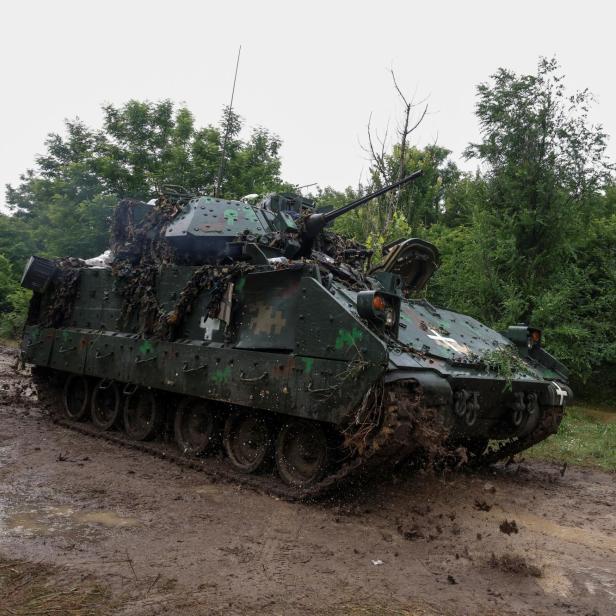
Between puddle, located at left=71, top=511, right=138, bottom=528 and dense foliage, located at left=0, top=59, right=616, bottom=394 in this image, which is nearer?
puddle, located at left=71, top=511, right=138, bottom=528

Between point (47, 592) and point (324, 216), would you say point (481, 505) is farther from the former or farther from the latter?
point (47, 592)

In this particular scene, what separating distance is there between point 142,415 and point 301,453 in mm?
3056

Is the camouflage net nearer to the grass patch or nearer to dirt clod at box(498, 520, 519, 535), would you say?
the grass patch

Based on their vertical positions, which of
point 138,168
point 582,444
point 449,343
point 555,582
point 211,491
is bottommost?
point 211,491

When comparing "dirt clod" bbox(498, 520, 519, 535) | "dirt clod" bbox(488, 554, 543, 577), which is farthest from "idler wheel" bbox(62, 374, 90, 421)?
"dirt clod" bbox(488, 554, 543, 577)

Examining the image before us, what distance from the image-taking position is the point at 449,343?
6988 millimetres

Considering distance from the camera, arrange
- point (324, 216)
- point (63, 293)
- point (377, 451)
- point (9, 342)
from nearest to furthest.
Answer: point (377, 451)
point (324, 216)
point (63, 293)
point (9, 342)

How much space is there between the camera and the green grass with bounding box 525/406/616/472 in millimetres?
9815

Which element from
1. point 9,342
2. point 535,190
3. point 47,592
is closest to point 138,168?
point 9,342

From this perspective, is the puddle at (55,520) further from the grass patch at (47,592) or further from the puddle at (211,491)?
the puddle at (211,491)

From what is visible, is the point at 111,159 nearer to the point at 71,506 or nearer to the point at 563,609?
the point at 71,506

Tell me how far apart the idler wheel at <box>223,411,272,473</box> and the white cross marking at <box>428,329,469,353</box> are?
199 centimetres

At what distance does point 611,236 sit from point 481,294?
155 inches

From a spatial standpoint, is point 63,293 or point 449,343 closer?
point 449,343
